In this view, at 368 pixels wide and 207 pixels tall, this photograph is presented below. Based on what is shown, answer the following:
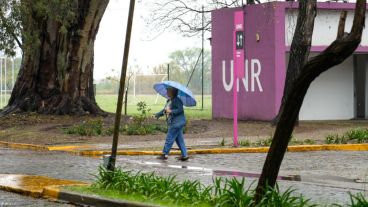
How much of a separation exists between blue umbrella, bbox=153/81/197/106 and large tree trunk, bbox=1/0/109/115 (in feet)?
42.4

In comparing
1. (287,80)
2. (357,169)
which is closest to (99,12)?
(287,80)

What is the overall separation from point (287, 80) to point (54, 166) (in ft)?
36.7

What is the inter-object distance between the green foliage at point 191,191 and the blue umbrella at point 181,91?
477cm

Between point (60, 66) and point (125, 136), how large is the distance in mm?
7450

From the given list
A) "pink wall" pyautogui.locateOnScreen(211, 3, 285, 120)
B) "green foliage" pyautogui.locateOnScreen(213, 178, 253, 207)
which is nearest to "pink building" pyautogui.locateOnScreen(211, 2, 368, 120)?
"pink wall" pyautogui.locateOnScreen(211, 3, 285, 120)

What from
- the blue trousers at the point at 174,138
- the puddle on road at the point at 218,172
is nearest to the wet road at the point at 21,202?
the puddle on road at the point at 218,172

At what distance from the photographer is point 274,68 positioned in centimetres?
2673

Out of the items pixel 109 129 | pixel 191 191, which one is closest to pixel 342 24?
pixel 191 191

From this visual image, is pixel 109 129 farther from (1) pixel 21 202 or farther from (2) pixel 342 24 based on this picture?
(2) pixel 342 24

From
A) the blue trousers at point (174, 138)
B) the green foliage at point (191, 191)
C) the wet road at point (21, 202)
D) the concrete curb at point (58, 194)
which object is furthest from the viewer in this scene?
the blue trousers at point (174, 138)

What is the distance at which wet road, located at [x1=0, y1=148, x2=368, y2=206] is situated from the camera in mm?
11328

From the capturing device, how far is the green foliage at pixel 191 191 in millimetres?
8211

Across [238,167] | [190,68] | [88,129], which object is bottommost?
[238,167]

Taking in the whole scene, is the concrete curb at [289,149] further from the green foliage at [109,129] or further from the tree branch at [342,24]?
the tree branch at [342,24]
